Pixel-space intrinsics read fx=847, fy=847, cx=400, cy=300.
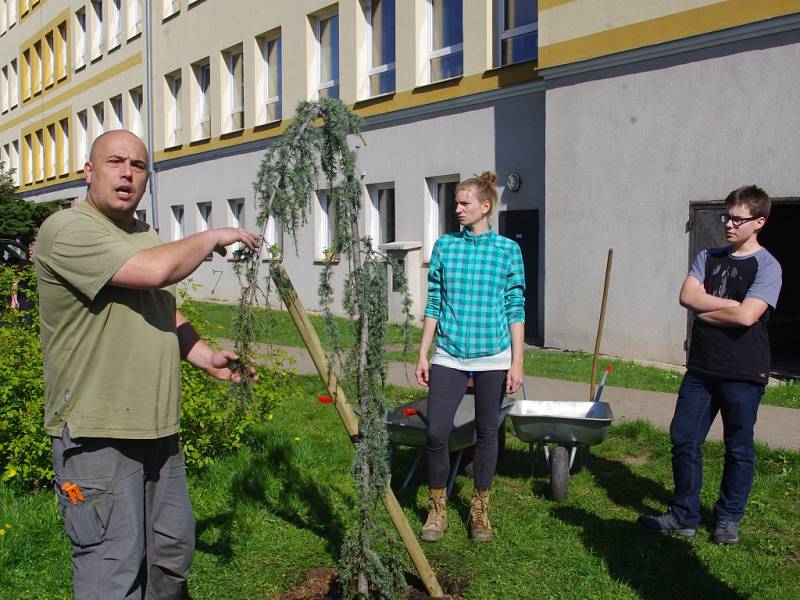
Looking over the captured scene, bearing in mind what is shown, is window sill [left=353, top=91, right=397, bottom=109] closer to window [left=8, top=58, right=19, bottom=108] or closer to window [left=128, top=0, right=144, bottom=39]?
window [left=128, top=0, right=144, bottom=39]

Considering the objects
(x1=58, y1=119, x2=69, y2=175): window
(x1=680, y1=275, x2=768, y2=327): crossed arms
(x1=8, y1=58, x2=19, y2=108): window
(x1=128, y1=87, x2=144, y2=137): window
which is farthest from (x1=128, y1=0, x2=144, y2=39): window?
(x1=680, y1=275, x2=768, y2=327): crossed arms

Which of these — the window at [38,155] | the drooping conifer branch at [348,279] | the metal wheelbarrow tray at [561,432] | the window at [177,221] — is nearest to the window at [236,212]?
the window at [177,221]

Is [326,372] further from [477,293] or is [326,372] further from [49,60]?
[49,60]

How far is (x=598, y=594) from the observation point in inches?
156

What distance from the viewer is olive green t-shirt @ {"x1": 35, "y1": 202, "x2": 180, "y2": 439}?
277 cm

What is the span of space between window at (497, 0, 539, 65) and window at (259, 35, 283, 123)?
7315 mm

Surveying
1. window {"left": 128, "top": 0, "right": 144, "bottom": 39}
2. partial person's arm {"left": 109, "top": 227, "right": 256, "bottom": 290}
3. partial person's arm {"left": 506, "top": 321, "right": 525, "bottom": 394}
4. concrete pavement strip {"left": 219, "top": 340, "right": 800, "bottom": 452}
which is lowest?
concrete pavement strip {"left": 219, "top": 340, "right": 800, "bottom": 452}

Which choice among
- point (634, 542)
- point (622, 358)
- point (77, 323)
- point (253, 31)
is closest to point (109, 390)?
point (77, 323)

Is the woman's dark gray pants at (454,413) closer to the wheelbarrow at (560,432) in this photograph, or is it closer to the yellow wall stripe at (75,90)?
the wheelbarrow at (560,432)

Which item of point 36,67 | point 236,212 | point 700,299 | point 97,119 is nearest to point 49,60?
point 36,67

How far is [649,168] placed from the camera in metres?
10.7

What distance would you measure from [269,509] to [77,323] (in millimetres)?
2460

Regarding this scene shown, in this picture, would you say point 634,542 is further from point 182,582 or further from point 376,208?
point 376,208

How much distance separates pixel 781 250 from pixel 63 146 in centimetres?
2821
